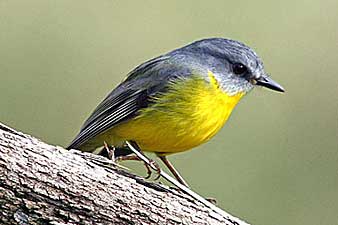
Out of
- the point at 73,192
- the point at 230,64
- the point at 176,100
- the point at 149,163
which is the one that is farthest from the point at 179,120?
the point at 73,192

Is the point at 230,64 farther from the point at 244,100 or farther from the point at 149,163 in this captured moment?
the point at 244,100

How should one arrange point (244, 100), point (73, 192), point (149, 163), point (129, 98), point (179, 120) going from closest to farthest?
point (73, 192) < point (149, 163) < point (179, 120) < point (129, 98) < point (244, 100)

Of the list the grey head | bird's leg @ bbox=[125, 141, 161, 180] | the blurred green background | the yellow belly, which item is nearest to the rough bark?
bird's leg @ bbox=[125, 141, 161, 180]

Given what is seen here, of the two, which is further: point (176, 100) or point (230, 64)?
point (230, 64)

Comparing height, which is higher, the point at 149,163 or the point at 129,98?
the point at 129,98

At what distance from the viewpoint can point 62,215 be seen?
3.57 m

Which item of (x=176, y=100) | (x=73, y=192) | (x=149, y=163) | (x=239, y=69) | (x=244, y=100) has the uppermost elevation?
(x=244, y=100)

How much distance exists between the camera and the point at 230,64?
478cm

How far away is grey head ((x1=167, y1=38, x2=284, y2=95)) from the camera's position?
4.72m

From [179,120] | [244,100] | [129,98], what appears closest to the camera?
[179,120]

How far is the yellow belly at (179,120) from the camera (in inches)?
176

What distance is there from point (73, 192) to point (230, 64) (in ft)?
4.61

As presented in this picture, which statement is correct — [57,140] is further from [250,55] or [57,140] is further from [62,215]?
[62,215]

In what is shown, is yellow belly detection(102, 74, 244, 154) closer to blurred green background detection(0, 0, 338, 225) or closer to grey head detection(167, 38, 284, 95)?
grey head detection(167, 38, 284, 95)
